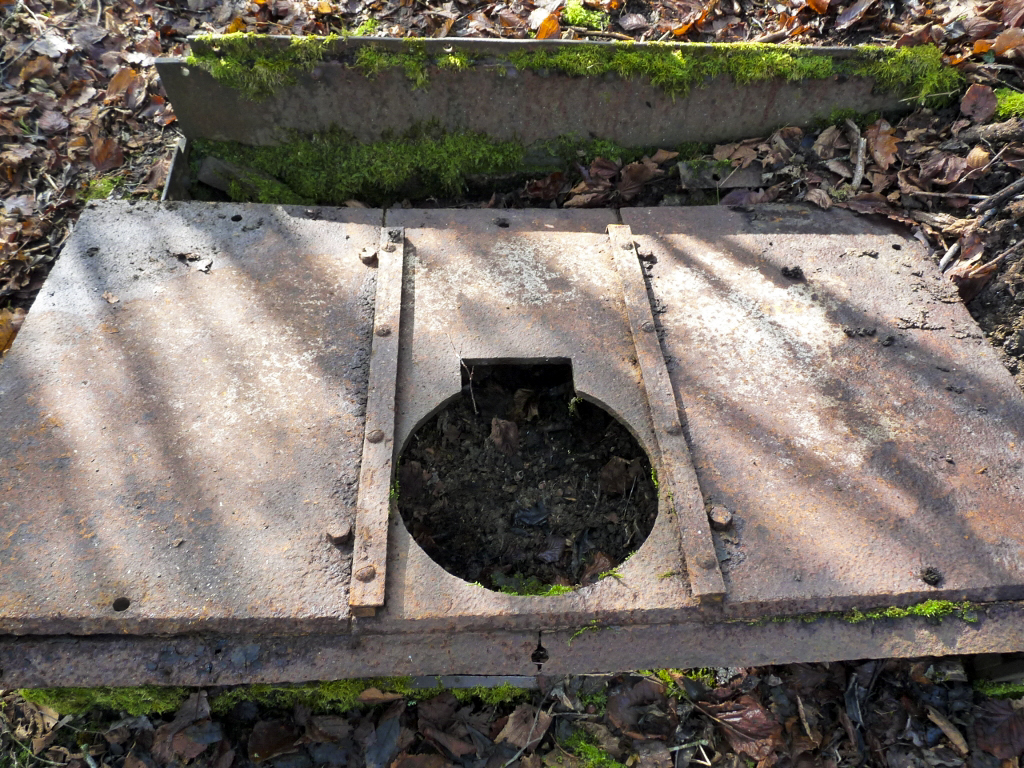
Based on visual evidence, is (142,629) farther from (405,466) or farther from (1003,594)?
(1003,594)

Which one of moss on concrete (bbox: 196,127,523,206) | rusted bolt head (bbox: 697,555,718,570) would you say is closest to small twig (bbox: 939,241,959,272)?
rusted bolt head (bbox: 697,555,718,570)

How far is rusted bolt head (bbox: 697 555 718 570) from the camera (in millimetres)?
1802

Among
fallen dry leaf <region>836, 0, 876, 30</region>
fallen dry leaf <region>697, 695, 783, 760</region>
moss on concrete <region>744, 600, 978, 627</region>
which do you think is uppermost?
fallen dry leaf <region>836, 0, 876, 30</region>

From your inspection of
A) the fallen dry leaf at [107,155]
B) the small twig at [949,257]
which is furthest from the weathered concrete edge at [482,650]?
the fallen dry leaf at [107,155]

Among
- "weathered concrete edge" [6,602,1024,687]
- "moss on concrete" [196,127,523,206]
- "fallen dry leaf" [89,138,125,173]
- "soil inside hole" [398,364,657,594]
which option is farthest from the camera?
"fallen dry leaf" [89,138,125,173]

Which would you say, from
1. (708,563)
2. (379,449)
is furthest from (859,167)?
(379,449)

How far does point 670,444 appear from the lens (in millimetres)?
2023

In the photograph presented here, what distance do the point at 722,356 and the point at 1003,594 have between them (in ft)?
3.41

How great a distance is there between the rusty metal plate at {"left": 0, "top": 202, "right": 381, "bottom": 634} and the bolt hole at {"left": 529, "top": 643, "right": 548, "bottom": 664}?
518 millimetres

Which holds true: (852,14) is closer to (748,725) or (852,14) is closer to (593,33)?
(593,33)

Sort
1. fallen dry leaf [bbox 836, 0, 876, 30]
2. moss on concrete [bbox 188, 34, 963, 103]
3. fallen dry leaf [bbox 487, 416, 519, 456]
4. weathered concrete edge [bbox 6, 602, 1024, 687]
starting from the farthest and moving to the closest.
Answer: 1. fallen dry leaf [bbox 836, 0, 876, 30]
2. moss on concrete [bbox 188, 34, 963, 103]
3. fallen dry leaf [bbox 487, 416, 519, 456]
4. weathered concrete edge [bbox 6, 602, 1024, 687]

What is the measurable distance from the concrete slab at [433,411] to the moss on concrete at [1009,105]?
849 millimetres

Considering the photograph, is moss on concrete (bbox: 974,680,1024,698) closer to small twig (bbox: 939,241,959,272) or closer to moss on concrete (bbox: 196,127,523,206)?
small twig (bbox: 939,241,959,272)

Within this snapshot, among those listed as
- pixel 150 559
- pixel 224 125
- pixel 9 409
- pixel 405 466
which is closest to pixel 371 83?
pixel 224 125
